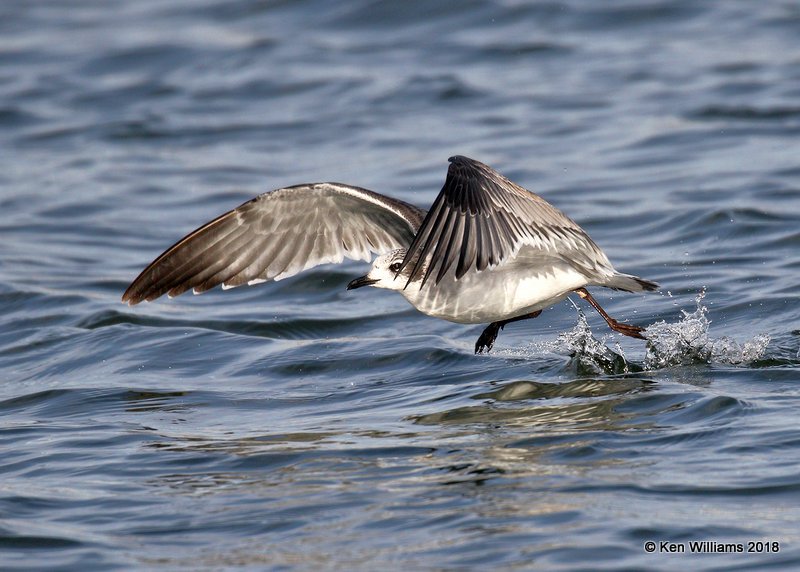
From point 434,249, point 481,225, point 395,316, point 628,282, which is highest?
point 481,225

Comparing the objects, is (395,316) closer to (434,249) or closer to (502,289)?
(502,289)

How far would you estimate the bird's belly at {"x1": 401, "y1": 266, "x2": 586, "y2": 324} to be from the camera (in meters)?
8.33

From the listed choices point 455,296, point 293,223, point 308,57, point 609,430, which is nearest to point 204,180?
point 308,57

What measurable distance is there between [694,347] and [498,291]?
1464 mm

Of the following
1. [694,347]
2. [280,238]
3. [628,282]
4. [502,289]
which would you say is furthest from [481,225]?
[280,238]

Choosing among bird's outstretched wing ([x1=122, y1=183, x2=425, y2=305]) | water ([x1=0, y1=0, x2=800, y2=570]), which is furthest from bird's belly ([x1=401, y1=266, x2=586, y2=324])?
bird's outstretched wing ([x1=122, y1=183, x2=425, y2=305])

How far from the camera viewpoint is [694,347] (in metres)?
8.73

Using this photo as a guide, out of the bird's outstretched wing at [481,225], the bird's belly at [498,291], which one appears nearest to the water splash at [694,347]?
the bird's belly at [498,291]

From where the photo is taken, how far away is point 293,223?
31.3 ft

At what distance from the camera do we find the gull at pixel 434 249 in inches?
301

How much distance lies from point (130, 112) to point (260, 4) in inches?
189

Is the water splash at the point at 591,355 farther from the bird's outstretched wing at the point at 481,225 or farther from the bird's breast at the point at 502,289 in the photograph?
the bird's outstretched wing at the point at 481,225

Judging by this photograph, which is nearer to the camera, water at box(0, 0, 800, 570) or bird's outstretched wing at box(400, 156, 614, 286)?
water at box(0, 0, 800, 570)

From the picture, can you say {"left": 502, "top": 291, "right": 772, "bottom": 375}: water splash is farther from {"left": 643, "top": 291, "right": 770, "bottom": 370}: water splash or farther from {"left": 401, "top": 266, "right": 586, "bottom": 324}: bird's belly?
{"left": 401, "top": 266, "right": 586, "bottom": 324}: bird's belly
